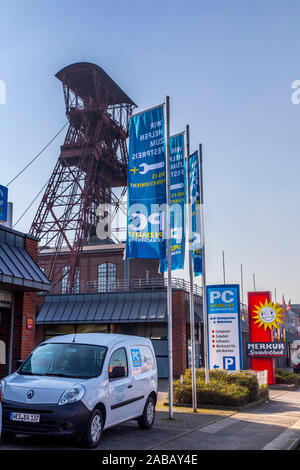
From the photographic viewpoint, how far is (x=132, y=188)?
43.9ft

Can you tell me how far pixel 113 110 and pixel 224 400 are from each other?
44.6 meters

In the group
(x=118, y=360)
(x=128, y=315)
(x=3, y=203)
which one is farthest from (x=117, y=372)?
(x=128, y=315)

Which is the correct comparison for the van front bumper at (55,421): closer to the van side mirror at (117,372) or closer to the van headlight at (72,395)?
the van headlight at (72,395)

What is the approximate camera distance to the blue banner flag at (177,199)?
547 inches

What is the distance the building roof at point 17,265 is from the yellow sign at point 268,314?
14.0 m

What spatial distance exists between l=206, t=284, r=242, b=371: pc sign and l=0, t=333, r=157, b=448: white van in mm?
7327

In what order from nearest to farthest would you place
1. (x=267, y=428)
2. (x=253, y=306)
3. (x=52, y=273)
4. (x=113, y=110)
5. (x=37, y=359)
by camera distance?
(x=37, y=359) < (x=267, y=428) < (x=253, y=306) < (x=52, y=273) < (x=113, y=110)

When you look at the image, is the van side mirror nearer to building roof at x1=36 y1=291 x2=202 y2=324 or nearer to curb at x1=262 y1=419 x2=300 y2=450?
curb at x1=262 y1=419 x2=300 y2=450

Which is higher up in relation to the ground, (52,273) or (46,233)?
(46,233)

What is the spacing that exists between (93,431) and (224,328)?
10570mm

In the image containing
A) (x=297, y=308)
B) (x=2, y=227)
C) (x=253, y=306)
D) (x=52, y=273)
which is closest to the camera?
(x=2, y=227)

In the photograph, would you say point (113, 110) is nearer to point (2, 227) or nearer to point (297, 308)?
point (2, 227)
